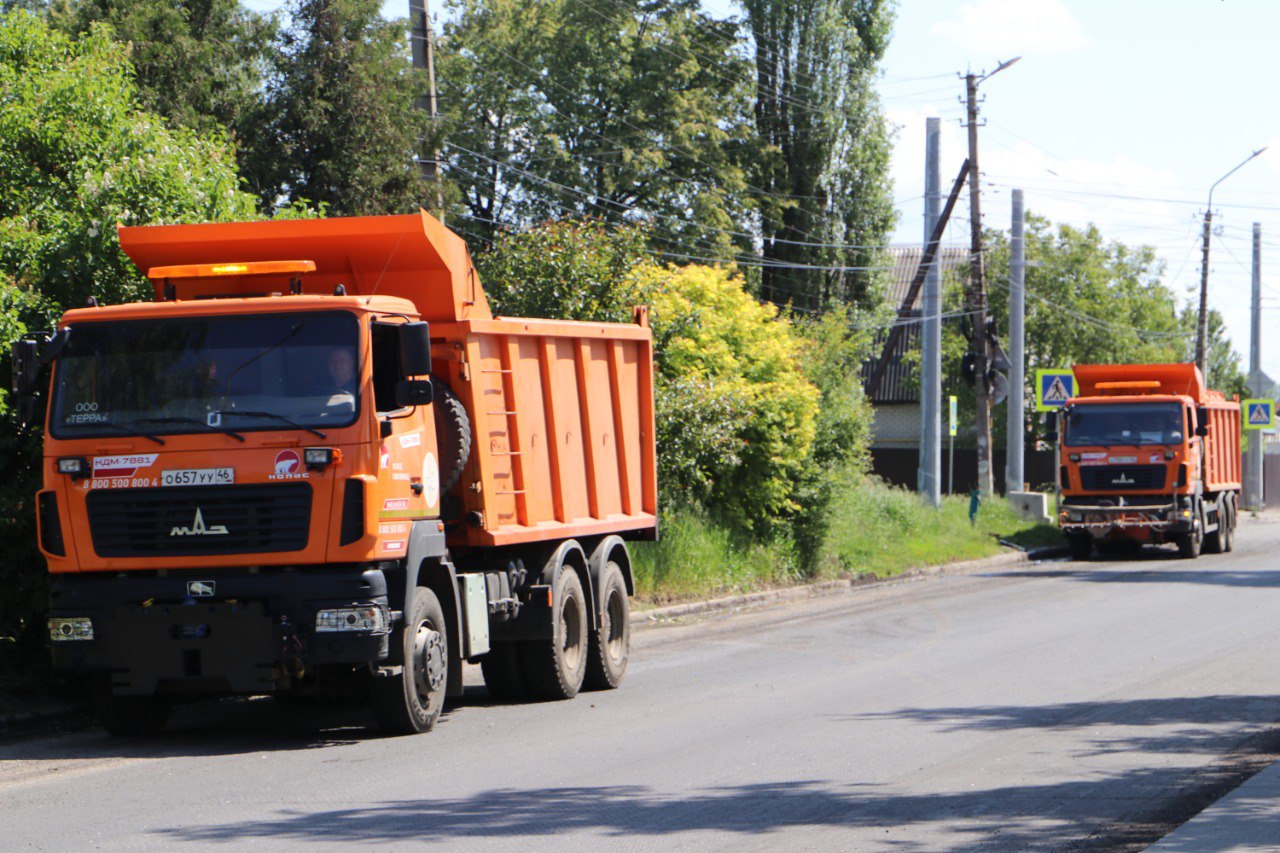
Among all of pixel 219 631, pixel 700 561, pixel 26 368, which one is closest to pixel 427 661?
pixel 219 631

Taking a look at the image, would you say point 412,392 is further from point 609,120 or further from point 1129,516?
point 609,120

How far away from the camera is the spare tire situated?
11.2 metres

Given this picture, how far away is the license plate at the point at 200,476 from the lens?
9867mm

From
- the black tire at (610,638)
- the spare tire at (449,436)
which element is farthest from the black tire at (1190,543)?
the spare tire at (449,436)

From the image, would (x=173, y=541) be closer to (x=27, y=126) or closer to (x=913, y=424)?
(x=27, y=126)

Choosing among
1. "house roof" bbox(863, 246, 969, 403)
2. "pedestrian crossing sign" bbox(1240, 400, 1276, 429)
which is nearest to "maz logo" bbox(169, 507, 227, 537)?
"pedestrian crossing sign" bbox(1240, 400, 1276, 429)

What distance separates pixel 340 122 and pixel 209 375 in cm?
1586

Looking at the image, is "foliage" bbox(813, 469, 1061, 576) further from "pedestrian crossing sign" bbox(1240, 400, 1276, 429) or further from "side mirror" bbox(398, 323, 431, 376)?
"pedestrian crossing sign" bbox(1240, 400, 1276, 429)

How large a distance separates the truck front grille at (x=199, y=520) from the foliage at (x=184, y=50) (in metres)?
15.9

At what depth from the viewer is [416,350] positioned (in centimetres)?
994

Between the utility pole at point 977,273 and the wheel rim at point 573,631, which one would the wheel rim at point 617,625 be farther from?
the utility pole at point 977,273

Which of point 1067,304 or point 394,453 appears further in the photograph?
point 1067,304

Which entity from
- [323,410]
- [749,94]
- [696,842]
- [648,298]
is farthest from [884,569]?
[749,94]

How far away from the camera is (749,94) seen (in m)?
46.6
